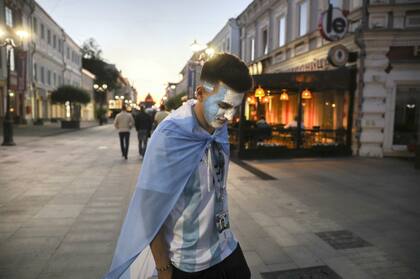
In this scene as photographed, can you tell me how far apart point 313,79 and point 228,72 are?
482 inches

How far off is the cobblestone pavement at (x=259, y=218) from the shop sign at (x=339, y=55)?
417 cm

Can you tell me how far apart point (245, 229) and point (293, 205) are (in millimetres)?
1767

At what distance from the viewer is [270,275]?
12.7 ft

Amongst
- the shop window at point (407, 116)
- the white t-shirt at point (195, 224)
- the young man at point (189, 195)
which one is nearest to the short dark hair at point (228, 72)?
the young man at point (189, 195)

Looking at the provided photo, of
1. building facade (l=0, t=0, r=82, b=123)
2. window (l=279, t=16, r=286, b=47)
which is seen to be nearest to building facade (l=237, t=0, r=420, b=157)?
window (l=279, t=16, r=286, b=47)

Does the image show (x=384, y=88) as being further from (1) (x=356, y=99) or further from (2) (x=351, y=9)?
(2) (x=351, y=9)

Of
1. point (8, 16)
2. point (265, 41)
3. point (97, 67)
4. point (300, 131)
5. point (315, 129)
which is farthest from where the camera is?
point (97, 67)

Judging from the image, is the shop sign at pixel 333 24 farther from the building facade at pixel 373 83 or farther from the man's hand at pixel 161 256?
the man's hand at pixel 161 256

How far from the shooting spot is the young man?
1.75 metres

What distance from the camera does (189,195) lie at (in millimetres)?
1830

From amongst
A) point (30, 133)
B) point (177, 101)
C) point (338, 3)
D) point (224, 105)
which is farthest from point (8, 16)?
point (224, 105)

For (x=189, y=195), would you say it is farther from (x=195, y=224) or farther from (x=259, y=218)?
(x=259, y=218)

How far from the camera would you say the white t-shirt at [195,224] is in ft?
6.01

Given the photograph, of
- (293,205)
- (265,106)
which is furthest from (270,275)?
(265,106)
